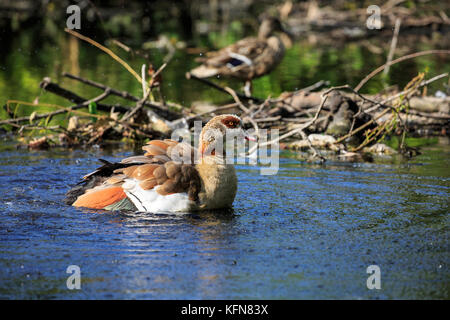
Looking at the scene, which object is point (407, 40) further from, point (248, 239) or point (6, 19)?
point (248, 239)

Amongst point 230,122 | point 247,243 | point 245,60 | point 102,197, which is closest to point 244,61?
point 245,60

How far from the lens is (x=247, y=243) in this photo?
5617 millimetres

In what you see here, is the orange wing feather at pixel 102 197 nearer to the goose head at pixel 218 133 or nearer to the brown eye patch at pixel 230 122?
the goose head at pixel 218 133

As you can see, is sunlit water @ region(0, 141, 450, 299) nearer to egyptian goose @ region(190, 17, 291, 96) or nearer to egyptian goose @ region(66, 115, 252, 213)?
egyptian goose @ region(66, 115, 252, 213)

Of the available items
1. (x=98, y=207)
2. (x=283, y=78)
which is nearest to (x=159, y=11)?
(x=283, y=78)

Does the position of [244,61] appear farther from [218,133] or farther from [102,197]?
[102,197]

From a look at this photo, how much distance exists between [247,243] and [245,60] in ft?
28.4

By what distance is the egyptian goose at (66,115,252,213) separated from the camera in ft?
21.0

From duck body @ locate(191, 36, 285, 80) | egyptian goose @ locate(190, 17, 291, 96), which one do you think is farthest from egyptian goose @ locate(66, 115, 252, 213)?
duck body @ locate(191, 36, 285, 80)

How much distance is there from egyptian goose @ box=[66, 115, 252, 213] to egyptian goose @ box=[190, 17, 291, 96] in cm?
679

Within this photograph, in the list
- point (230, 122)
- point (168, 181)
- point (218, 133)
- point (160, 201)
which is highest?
point (230, 122)

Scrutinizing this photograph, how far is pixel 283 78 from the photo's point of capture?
16.2m

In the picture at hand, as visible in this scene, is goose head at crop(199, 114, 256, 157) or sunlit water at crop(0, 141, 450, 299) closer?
sunlit water at crop(0, 141, 450, 299)
